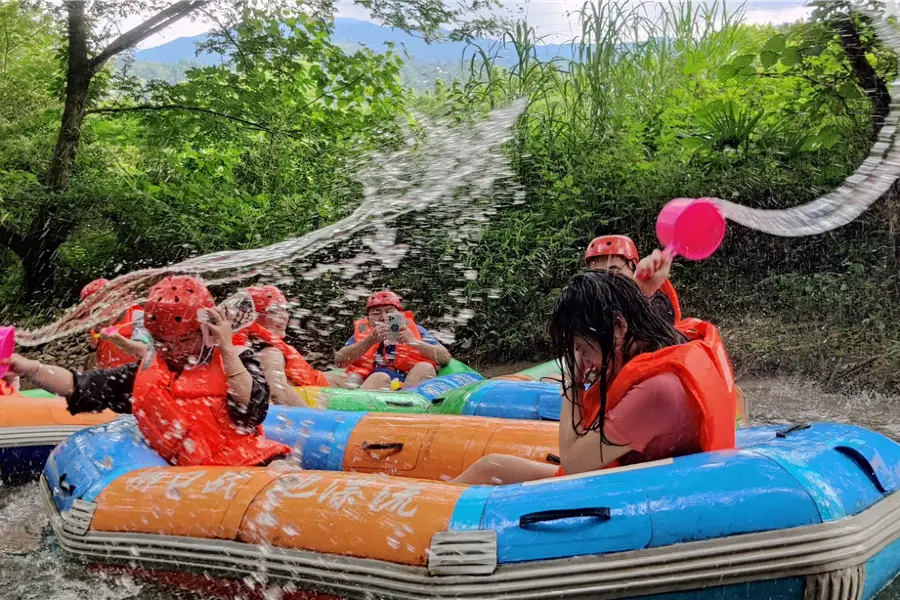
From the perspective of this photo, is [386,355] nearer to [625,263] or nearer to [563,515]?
[625,263]

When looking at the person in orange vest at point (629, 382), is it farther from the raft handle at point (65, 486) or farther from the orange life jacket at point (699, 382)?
the raft handle at point (65, 486)

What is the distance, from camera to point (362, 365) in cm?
648

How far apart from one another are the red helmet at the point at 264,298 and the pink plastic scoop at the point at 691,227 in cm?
314

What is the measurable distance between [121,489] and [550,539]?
1.79 meters

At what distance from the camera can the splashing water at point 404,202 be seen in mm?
9094

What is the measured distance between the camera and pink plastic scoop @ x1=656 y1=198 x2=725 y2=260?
344 centimetres

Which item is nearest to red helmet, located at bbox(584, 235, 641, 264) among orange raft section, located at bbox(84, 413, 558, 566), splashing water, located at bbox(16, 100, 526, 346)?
orange raft section, located at bbox(84, 413, 558, 566)

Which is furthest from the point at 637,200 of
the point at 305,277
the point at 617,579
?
the point at 617,579

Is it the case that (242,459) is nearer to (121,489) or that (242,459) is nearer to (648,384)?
(121,489)

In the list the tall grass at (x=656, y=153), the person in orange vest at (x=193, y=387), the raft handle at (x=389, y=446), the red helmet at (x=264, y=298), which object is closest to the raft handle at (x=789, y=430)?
the raft handle at (x=389, y=446)

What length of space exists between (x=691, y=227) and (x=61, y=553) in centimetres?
295

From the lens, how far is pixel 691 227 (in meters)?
3.47

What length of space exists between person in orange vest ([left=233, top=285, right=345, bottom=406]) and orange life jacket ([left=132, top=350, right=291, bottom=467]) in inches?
52.0

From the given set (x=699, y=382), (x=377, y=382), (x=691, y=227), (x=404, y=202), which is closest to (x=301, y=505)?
(x=699, y=382)
